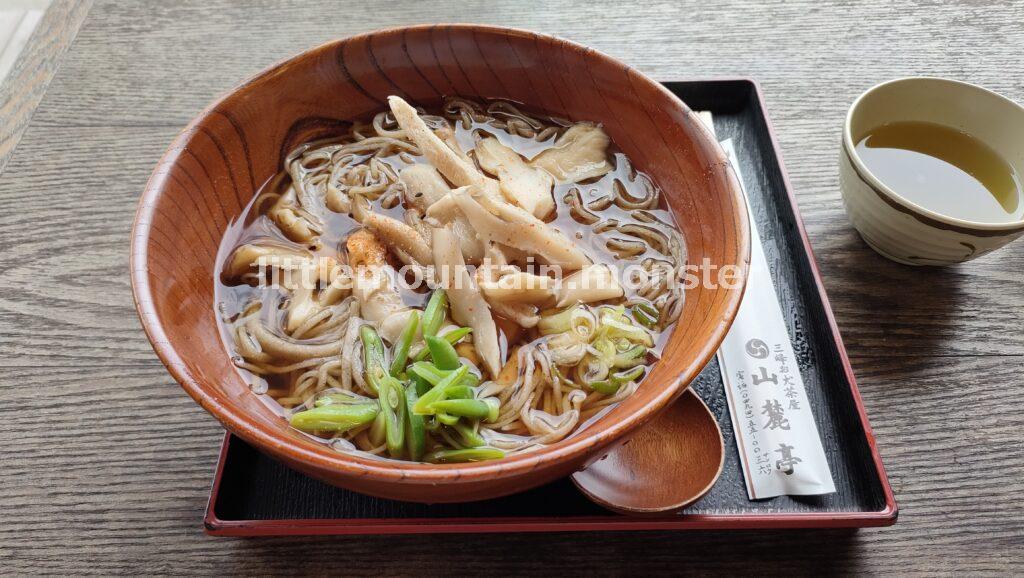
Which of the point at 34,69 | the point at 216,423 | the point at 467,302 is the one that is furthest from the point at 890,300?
the point at 34,69

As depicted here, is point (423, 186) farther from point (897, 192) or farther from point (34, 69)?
point (34, 69)

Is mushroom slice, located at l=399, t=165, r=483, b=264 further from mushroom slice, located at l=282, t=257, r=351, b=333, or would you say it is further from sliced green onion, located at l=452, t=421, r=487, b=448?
sliced green onion, located at l=452, t=421, r=487, b=448

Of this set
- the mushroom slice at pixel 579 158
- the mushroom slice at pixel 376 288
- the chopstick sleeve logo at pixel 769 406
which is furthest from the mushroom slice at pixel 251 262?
the chopstick sleeve logo at pixel 769 406

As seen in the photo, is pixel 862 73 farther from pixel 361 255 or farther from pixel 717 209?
pixel 361 255

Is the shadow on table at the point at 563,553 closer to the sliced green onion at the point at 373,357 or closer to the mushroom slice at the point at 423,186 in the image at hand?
the sliced green onion at the point at 373,357

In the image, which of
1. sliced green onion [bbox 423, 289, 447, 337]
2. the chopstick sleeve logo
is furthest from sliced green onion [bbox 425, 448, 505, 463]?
the chopstick sleeve logo
